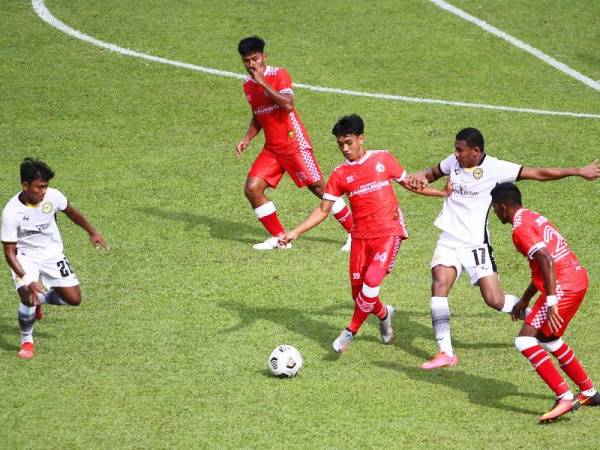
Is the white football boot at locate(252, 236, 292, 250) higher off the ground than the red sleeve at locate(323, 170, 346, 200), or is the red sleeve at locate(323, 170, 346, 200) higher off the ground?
the red sleeve at locate(323, 170, 346, 200)

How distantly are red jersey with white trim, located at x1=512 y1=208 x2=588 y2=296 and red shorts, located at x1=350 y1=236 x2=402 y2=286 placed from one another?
169 centimetres

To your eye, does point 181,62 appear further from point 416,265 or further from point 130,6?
point 416,265

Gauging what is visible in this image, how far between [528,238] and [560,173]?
4.97 ft

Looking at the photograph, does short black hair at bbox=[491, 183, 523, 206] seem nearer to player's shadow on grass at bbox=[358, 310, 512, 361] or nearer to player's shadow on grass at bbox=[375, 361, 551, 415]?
player's shadow on grass at bbox=[375, 361, 551, 415]

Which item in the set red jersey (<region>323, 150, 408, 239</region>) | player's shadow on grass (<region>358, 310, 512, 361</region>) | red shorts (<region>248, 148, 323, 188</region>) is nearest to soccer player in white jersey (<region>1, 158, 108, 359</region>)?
red jersey (<region>323, 150, 408, 239</region>)

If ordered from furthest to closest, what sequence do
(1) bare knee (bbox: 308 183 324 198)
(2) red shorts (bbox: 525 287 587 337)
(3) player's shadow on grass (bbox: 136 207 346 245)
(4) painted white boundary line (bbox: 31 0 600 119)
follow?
(4) painted white boundary line (bbox: 31 0 600 119)
(3) player's shadow on grass (bbox: 136 207 346 245)
(1) bare knee (bbox: 308 183 324 198)
(2) red shorts (bbox: 525 287 587 337)

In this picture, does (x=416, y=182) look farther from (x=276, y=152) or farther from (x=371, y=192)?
(x=276, y=152)

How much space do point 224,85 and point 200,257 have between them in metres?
7.34

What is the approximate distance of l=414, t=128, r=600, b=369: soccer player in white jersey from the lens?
12172mm

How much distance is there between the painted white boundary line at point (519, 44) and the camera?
22.6 m

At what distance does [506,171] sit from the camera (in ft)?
40.4

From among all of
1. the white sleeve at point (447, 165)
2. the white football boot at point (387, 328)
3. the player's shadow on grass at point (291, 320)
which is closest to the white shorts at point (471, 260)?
the white football boot at point (387, 328)

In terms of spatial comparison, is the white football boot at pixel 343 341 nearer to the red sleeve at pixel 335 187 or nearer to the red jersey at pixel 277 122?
the red sleeve at pixel 335 187

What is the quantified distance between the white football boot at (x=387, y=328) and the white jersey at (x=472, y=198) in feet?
3.19
